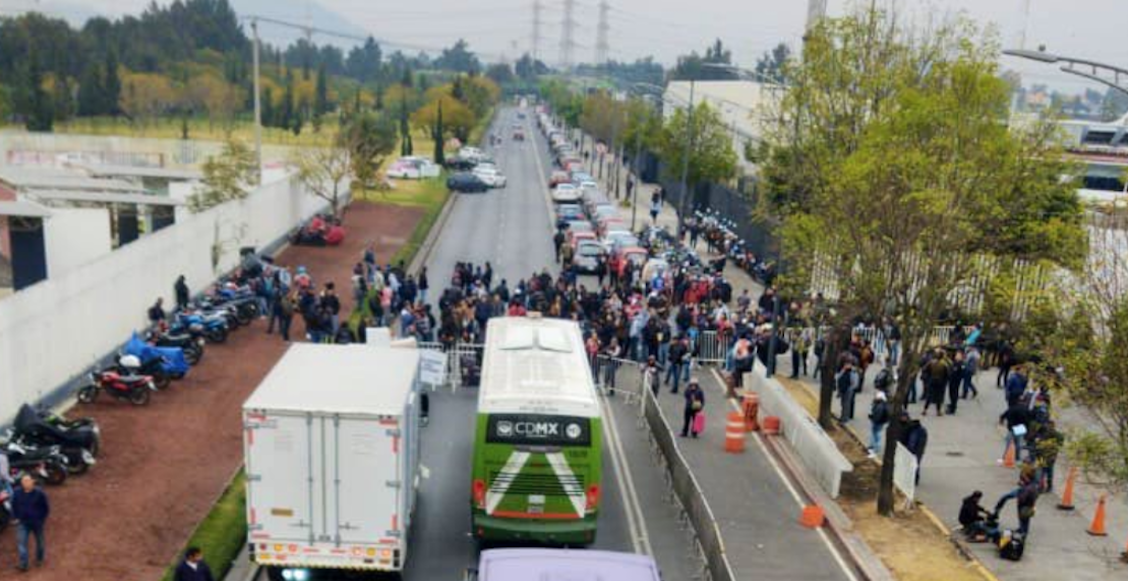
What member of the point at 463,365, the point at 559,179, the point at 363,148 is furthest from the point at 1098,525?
the point at 559,179

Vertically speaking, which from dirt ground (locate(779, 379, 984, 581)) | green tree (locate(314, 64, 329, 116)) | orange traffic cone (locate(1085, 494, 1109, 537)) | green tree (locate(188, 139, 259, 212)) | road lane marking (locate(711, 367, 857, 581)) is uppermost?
green tree (locate(314, 64, 329, 116))

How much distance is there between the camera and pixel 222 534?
15453 mm

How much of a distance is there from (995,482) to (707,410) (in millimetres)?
6733

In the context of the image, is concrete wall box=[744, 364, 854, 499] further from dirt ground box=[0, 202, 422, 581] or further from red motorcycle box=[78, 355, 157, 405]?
red motorcycle box=[78, 355, 157, 405]

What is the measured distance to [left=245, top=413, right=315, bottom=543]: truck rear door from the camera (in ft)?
41.7

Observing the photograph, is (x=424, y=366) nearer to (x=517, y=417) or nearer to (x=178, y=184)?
(x=517, y=417)

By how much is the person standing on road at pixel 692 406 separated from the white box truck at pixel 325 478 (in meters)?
9.08

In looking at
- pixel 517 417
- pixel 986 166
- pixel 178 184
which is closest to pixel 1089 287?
pixel 986 166

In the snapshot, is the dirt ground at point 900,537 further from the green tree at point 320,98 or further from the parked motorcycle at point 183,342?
the green tree at point 320,98

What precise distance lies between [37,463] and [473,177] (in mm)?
51230

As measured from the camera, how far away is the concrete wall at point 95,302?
19.0 metres

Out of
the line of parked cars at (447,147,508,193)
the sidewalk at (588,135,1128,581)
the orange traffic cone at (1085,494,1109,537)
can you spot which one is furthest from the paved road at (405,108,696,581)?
the line of parked cars at (447,147,508,193)

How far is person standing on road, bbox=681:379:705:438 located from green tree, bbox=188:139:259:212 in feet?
77.7

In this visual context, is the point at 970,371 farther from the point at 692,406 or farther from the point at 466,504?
the point at 466,504
